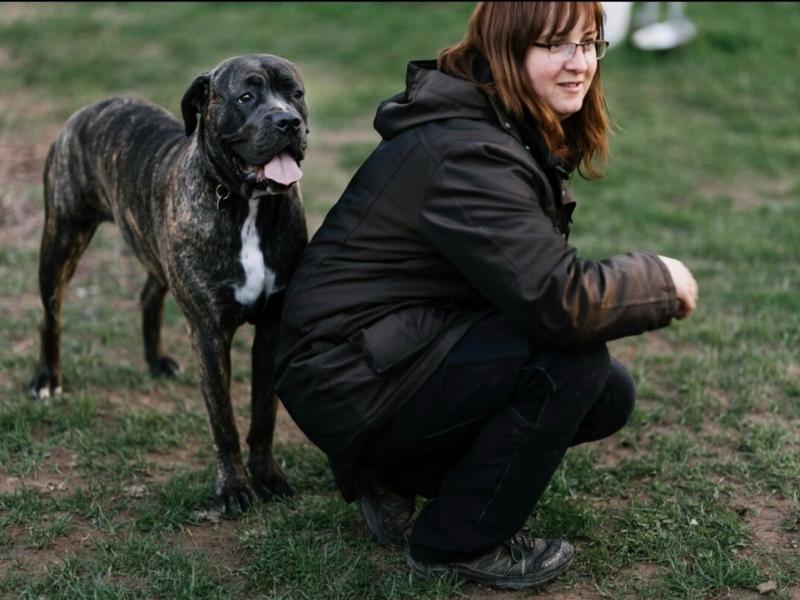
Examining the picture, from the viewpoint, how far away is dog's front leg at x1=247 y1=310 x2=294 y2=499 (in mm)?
3920

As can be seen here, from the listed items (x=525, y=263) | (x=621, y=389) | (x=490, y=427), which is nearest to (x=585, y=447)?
(x=621, y=389)

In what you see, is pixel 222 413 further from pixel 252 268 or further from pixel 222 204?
pixel 222 204

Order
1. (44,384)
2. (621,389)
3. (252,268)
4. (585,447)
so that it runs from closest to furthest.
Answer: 1. (621,389)
2. (252,268)
3. (585,447)
4. (44,384)

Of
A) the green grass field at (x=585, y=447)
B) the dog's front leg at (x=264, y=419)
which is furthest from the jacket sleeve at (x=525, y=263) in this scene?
the dog's front leg at (x=264, y=419)

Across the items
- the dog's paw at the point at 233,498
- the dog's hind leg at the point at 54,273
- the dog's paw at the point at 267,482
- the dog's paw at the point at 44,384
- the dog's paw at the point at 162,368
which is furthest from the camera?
the dog's paw at the point at 162,368

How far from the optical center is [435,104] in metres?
3.14

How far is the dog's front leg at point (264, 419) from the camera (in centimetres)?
392

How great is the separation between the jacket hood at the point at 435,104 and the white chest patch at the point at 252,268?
63cm

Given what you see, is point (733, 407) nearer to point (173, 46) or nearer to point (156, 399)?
point (156, 399)

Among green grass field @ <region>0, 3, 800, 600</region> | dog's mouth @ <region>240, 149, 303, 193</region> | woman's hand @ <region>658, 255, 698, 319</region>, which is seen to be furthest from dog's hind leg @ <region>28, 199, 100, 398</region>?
woman's hand @ <region>658, 255, 698, 319</region>

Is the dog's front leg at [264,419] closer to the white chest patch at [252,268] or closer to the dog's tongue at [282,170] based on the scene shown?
the white chest patch at [252,268]

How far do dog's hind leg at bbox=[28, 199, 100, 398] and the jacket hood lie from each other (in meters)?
1.94

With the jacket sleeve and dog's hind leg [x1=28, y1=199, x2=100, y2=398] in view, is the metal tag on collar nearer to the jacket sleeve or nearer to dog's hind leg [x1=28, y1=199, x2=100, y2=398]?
the jacket sleeve

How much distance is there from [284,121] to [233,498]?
1.40 m
